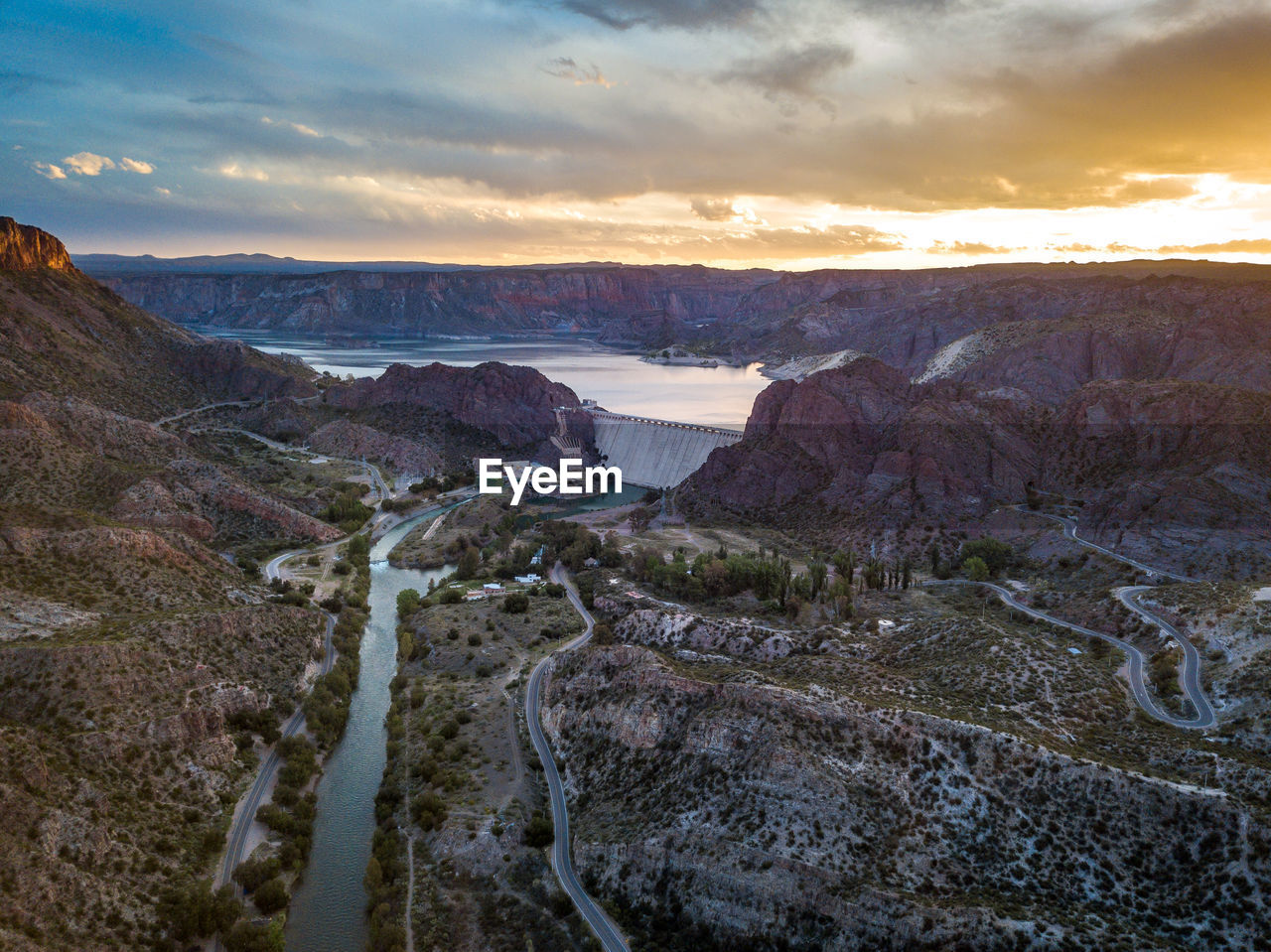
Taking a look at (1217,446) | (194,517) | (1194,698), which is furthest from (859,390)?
(194,517)

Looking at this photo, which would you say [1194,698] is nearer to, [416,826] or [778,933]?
[778,933]

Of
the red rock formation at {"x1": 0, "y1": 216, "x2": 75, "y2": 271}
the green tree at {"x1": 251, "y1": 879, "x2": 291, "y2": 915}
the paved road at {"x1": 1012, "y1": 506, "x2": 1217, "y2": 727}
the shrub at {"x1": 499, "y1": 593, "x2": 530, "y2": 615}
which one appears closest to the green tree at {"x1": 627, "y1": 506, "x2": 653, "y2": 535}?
the shrub at {"x1": 499, "y1": 593, "x2": 530, "y2": 615}

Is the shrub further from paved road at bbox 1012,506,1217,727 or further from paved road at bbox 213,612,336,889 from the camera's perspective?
paved road at bbox 1012,506,1217,727

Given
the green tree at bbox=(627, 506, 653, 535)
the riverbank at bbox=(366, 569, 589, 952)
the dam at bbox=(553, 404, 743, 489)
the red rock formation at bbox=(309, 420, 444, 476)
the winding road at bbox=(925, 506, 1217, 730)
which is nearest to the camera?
the riverbank at bbox=(366, 569, 589, 952)

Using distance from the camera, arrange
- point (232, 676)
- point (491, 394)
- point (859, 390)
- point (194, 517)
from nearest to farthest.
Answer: point (232, 676) → point (194, 517) → point (859, 390) → point (491, 394)

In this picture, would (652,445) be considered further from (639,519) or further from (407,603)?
(407,603)

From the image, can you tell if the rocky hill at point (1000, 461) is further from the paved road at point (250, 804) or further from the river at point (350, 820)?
the paved road at point (250, 804)

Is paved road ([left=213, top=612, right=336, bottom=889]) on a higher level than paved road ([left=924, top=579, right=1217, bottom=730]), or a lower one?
lower

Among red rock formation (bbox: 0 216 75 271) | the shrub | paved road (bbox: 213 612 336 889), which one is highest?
red rock formation (bbox: 0 216 75 271)
